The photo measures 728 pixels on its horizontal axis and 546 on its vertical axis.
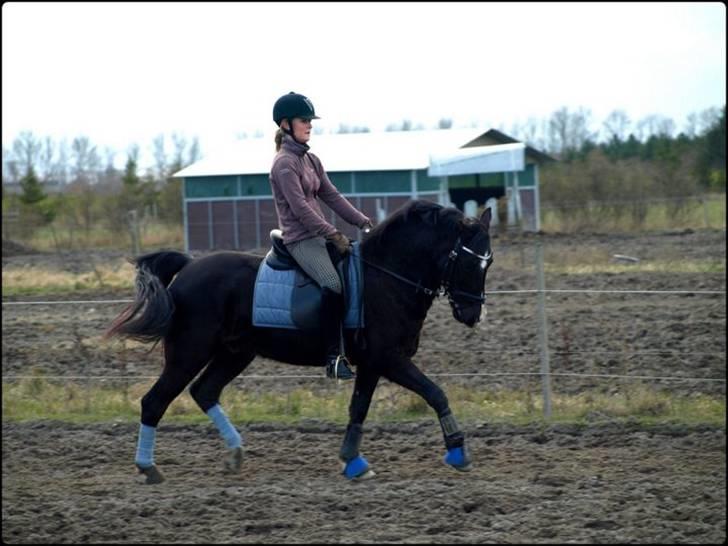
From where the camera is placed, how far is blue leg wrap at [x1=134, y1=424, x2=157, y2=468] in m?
7.02

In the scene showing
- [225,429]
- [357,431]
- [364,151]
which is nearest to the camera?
[357,431]

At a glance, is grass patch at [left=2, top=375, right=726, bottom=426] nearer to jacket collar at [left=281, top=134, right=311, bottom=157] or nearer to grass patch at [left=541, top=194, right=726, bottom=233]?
jacket collar at [left=281, top=134, right=311, bottom=157]

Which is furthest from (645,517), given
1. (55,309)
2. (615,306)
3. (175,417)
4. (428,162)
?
(428,162)

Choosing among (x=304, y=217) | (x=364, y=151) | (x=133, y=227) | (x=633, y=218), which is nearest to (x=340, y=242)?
(x=304, y=217)

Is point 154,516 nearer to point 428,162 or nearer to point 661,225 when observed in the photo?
point 428,162

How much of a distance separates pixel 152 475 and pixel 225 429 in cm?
63

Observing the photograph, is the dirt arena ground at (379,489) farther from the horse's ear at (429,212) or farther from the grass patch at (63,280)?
the grass patch at (63,280)

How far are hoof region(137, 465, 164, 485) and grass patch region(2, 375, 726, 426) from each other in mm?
2186

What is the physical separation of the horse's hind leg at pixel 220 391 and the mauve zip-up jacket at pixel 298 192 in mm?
1008

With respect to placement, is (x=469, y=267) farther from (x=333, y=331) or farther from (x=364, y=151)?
(x=364, y=151)

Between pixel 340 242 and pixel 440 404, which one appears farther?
pixel 340 242

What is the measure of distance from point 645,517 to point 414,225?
2.60m

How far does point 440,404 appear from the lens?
22.4ft

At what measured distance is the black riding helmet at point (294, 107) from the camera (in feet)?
22.9
